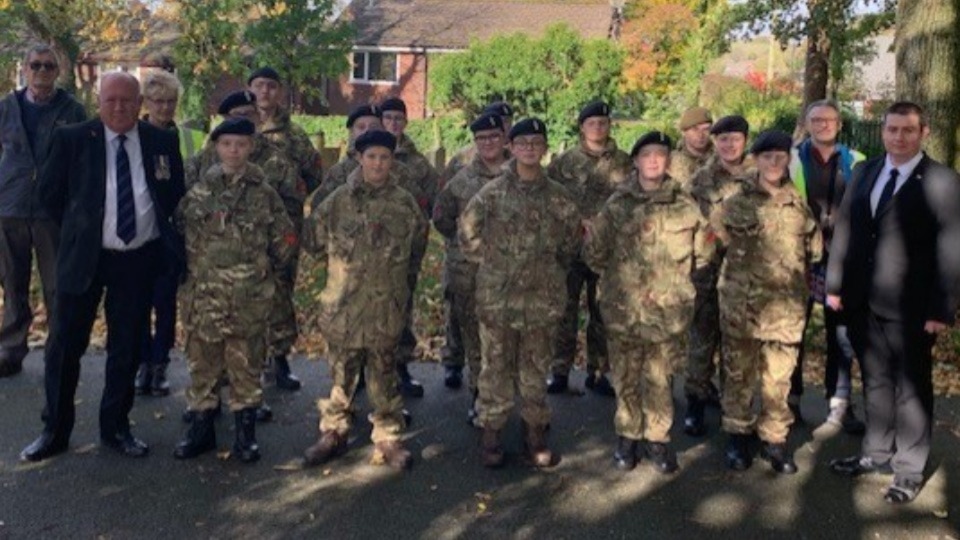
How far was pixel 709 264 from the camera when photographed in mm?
5816

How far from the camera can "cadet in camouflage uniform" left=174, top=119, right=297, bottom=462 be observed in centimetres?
530

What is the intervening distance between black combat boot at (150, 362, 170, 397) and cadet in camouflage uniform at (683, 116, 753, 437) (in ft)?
11.9

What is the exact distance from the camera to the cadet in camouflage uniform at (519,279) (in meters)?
5.36

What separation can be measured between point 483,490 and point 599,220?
1683 millimetres

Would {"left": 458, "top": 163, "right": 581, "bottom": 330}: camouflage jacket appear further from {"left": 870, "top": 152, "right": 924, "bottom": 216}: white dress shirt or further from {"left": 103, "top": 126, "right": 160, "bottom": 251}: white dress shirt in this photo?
{"left": 103, "top": 126, "right": 160, "bottom": 251}: white dress shirt

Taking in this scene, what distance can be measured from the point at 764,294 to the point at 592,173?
1705 millimetres

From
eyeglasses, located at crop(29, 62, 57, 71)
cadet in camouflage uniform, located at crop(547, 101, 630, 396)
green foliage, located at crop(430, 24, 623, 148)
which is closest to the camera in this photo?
eyeglasses, located at crop(29, 62, 57, 71)

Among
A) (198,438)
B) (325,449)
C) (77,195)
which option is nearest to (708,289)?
(325,449)

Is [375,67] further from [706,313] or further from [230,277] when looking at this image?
[230,277]

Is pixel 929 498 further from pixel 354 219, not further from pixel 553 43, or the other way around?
pixel 553 43

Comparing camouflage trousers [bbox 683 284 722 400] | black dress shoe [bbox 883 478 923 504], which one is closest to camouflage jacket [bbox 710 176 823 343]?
camouflage trousers [bbox 683 284 722 400]

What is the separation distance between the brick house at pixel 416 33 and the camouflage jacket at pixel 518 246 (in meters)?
30.0

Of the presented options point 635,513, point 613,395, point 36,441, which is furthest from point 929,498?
point 36,441

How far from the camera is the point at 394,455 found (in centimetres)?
537
